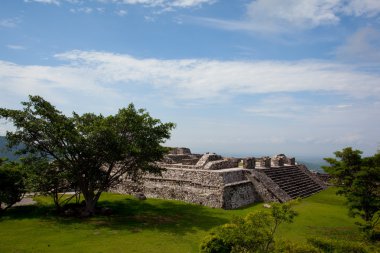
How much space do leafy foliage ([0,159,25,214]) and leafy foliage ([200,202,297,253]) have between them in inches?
565

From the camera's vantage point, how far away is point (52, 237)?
51.1ft

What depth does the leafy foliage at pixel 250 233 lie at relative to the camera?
1030cm

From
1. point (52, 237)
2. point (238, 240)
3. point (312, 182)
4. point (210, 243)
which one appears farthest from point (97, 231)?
point (312, 182)

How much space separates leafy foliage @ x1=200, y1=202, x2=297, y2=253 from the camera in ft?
33.8

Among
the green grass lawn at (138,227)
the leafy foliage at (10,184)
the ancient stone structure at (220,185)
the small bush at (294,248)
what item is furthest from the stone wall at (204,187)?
the small bush at (294,248)

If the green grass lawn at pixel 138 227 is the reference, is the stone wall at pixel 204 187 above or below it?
above

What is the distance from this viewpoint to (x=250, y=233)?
33.8ft

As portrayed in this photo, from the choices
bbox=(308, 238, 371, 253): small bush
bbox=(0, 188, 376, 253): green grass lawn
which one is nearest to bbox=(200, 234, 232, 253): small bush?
bbox=(0, 188, 376, 253): green grass lawn

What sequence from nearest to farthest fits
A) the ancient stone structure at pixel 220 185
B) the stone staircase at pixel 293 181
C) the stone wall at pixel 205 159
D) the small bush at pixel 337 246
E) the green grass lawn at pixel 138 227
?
the small bush at pixel 337 246, the green grass lawn at pixel 138 227, the ancient stone structure at pixel 220 185, the stone wall at pixel 205 159, the stone staircase at pixel 293 181

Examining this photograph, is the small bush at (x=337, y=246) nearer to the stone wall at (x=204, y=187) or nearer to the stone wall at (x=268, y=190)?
the stone wall at (x=204, y=187)

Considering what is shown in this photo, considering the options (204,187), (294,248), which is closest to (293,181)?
(204,187)

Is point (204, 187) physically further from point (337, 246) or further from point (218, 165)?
point (337, 246)

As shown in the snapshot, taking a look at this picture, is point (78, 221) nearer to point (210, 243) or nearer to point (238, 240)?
point (210, 243)

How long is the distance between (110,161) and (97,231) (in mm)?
4834
